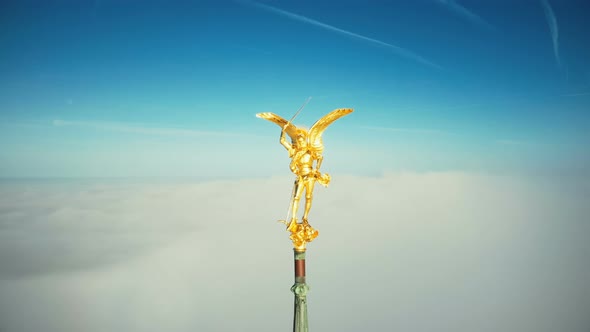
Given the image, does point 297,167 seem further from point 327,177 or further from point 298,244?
point 298,244

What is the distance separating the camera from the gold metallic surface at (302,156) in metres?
3.40

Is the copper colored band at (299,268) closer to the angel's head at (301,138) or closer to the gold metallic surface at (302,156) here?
the gold metallic surface at (302,156)

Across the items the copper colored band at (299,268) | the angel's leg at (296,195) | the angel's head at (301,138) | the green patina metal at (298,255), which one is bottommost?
the copper colored band at (299,268)

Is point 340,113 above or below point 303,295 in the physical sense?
above

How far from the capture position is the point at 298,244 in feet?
11.6

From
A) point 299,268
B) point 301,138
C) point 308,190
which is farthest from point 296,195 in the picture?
point 299,268

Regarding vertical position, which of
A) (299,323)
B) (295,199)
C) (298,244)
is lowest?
(299,323)

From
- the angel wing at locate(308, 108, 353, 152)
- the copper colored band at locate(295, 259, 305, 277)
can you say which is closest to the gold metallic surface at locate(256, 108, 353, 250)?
the angel wing at locate(308, 108, 353, 152)

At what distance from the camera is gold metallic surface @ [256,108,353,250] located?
11.2 ft

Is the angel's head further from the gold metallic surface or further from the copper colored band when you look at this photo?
the copper colored band

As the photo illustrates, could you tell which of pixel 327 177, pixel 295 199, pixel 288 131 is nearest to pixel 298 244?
pixel 295 199

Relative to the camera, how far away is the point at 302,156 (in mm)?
3432

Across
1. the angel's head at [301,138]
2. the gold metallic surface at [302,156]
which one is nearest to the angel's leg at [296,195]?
the gold metallic surface at [302,156]

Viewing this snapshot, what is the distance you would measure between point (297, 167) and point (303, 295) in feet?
3.36
